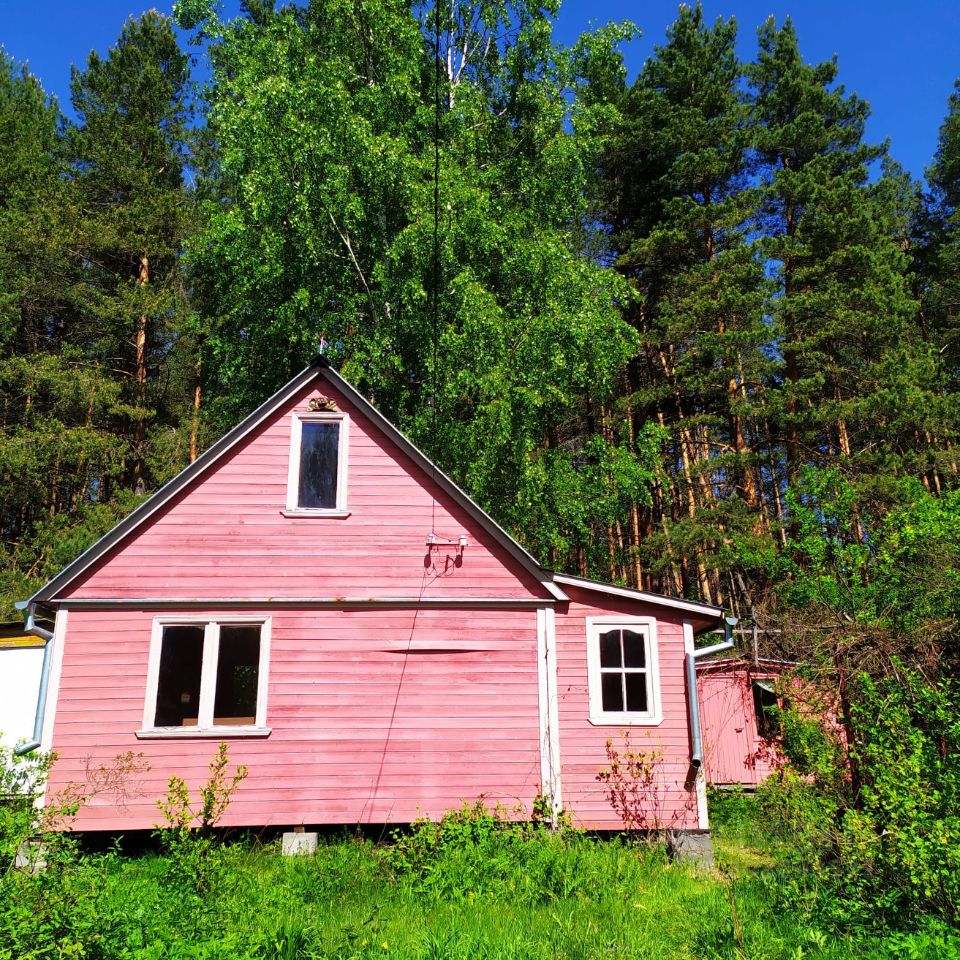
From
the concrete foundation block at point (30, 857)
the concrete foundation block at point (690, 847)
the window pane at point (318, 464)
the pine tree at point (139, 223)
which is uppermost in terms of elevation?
the pine tree at point (139, 223)

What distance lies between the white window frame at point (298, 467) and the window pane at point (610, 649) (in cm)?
421

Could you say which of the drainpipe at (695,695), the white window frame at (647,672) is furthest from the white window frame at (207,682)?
the drainpipe at (695,695)

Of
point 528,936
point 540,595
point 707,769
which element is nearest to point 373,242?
point 540,595

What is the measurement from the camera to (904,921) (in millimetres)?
6203

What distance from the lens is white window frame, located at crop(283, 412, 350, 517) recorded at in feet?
35.8

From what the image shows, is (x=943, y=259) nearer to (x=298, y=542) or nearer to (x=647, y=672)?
(x=647, y=672)

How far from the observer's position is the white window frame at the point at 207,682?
9.95m

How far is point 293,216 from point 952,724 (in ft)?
50.1

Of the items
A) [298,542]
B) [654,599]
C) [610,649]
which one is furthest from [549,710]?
[298,542]

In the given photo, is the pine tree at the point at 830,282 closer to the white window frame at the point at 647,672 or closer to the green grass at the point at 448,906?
the white window frame at the point at 647,672

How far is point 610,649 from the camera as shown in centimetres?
1088

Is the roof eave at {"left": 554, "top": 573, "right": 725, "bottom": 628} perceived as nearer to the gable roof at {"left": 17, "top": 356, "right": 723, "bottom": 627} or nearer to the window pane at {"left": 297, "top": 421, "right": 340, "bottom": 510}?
the gable roof at {"left": 17, "top": 356, "right": 723, "bottom": 627}

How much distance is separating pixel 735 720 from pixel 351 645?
960 cm

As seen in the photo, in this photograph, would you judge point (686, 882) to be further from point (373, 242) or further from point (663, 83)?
point (663, 83)
